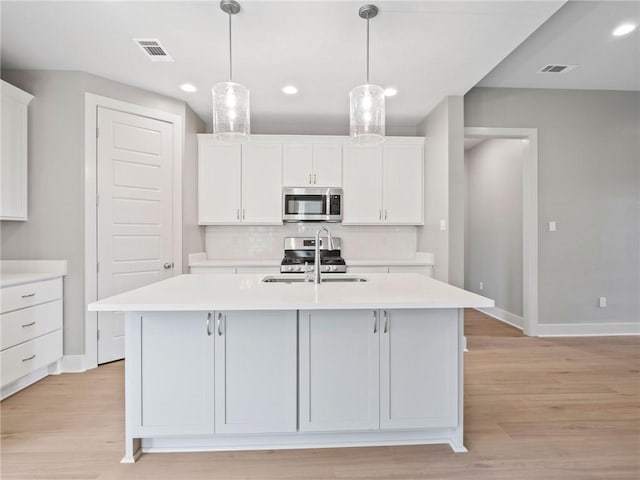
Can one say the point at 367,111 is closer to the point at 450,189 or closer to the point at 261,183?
the point at 450,189

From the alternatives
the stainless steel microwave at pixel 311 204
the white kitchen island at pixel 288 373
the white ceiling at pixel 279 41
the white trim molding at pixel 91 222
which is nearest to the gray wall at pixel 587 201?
the white ceiling at pixel 279 41

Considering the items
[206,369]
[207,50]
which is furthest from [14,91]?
[206,369]

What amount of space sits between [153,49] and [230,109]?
48.3 inches

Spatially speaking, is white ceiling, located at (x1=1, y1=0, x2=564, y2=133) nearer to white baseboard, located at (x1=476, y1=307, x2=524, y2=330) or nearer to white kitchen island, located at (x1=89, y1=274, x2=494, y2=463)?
white kitchen island, located at (x1=89, y1=274, x2=494, y2=463)

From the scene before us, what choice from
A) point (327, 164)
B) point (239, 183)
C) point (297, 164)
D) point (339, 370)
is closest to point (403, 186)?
point (327, 164)

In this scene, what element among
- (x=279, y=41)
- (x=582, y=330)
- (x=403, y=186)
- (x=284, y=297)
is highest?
(x=279, y=41)

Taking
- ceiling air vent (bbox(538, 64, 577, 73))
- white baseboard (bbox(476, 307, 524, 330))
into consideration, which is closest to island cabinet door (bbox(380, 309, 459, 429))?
white baseboard (bbox(476, 307, 524, 330))

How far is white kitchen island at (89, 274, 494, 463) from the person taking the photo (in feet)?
5.75

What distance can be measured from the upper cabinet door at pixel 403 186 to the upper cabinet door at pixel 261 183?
4.16ft

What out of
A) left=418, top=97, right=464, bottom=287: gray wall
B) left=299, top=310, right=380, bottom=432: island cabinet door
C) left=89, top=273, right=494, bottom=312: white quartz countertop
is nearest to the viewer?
left=89, top=273, right=494, bottom=312: white quartz countertop

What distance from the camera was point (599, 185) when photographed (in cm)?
396

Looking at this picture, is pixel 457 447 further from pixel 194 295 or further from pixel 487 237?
pixel 487 237

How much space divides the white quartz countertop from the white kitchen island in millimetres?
27

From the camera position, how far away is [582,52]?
305cm
